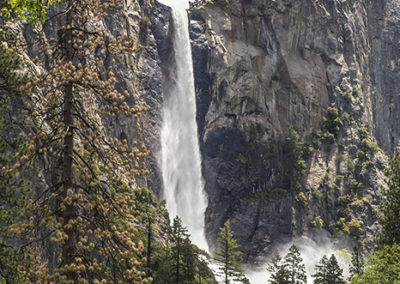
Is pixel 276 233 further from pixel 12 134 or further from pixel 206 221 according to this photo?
pixel 12 134

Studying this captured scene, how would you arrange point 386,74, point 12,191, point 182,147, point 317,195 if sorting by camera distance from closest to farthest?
point 12,191
point 182,147
point 317,195
point 386,74

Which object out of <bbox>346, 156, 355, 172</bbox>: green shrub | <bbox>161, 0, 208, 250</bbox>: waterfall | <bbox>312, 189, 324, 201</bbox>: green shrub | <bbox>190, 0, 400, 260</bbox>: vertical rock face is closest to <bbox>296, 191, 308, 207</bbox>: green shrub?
<bbox>190, 0, 400, 260</bbox>: vertical rock face

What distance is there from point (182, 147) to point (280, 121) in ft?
64.3

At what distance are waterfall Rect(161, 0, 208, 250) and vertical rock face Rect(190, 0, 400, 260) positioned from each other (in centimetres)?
166

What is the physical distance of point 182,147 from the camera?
252 ft

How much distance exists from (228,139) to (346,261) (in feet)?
89.1

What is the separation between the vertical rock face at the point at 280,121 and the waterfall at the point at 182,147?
166 centimetres

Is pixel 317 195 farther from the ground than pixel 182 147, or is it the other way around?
pixel 182 147

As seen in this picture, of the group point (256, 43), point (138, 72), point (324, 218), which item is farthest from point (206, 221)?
point (256, 43)

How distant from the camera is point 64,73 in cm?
1048

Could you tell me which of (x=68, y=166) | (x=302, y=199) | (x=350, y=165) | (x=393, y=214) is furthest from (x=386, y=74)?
(x=68, y=166)

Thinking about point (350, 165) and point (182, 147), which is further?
point (350, 165)

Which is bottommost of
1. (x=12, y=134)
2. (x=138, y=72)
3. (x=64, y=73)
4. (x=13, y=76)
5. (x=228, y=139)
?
(x=64, y=73)

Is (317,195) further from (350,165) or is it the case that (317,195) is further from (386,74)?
(386,74)
